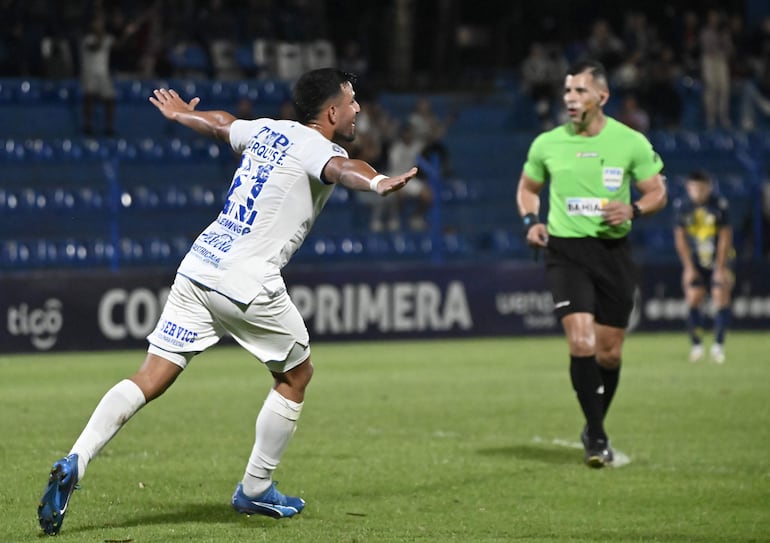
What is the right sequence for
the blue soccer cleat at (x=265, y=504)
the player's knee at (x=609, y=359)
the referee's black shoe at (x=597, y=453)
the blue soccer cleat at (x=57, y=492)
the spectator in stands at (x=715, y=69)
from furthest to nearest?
the spectator in stands at (x=715, y=69), the player's knee at (x=609, y=359), the referee's black shoe at (x=597, y=453), the blue soccer cleat at (x=265, y=504), the blue soccer cleat at (x=57, y=492)

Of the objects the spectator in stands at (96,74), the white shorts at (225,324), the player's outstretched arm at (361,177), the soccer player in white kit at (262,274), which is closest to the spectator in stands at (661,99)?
the spectator in stands at (96,74)

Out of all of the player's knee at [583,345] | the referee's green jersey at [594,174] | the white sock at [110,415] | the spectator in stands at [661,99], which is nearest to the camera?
the white sock at [110,415]

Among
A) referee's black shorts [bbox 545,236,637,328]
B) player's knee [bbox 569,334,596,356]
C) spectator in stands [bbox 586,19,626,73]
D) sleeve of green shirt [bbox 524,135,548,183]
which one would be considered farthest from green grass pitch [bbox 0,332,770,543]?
spectator in stands [bbox 586,19,626,73]

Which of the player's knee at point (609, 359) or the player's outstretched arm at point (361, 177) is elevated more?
the player's outstretched arm at point (361, 177)

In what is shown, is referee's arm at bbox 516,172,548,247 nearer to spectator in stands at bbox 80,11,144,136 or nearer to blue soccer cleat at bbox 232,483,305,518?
blue soccer cleat at bbox 232,483,305,518

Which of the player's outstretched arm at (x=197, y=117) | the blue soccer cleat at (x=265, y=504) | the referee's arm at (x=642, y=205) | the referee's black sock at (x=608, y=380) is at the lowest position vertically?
the blue soccer cleat at (x=265, y=504)

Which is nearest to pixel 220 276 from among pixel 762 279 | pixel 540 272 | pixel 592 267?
pixel 592 267

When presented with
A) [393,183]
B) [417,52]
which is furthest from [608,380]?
[417,52]

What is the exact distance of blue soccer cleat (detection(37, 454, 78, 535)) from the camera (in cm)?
623

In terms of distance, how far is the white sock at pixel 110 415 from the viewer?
652cm

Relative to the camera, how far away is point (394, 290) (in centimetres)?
2009

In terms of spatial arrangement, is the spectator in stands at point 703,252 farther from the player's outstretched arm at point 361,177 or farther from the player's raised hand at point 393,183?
the player's raised hand at point 393,183

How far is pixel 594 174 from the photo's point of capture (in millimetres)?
9508

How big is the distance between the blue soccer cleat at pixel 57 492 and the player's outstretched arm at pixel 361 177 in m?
1.76
